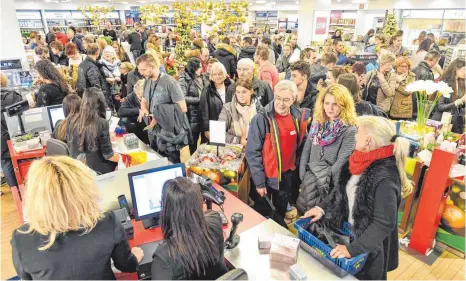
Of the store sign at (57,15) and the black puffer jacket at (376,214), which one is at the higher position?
the store sign at (57,15)

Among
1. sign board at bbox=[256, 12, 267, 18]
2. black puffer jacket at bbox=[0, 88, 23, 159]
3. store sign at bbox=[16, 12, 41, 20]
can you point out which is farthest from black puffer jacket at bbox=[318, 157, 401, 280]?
sign board at bbox=[256, 12, 267, 18]

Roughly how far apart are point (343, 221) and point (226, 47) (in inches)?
178

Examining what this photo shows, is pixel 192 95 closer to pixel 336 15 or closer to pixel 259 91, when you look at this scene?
pixel 259 91

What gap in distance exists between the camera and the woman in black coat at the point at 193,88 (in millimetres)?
4191

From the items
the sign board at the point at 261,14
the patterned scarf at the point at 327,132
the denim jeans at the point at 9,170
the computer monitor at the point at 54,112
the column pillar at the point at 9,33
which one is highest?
the sign board at the point at 261,14

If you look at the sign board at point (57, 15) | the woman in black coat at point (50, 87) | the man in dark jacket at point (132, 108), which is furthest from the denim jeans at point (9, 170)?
the sign board at point (57, 15)

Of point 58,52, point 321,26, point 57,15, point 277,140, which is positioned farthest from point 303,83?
point 57,15

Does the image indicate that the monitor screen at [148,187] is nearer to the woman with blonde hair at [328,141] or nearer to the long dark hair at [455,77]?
the woman with blonde hair at [328,141]

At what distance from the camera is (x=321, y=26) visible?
1067cm

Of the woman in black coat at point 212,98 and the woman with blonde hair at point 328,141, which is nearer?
the woman with blonde hair at point 328,141

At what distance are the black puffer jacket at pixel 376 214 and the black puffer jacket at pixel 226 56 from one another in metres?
4.33

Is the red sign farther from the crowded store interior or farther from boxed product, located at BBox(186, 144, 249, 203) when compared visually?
boxed product, located at BBox(186, 144, 249, 203)

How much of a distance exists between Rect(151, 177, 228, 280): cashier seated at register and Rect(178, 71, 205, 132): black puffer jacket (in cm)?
273

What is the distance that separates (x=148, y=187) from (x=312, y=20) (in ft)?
32.4
